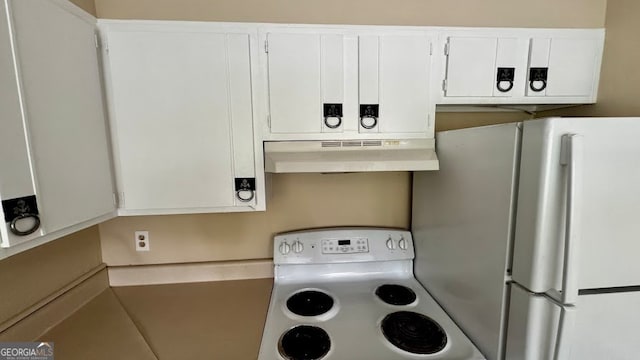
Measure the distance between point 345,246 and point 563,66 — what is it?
1.34 metres

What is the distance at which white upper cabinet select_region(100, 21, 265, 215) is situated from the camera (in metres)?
1.13

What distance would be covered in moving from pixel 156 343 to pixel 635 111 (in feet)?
7.24

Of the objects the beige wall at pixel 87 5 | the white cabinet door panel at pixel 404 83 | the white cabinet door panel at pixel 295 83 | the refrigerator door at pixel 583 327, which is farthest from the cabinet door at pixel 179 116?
the refrigerator door at pixel 583 327

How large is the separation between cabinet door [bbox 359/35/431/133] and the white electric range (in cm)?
62

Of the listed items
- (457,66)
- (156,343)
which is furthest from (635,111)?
(156,343)

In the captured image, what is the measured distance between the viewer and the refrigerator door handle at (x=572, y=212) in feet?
2.30

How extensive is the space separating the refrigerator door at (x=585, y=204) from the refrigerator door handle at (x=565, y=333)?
6 cm

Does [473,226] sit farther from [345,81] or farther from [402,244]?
[345,81]

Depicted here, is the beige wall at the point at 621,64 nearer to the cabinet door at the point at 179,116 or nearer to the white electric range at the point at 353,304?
the white electric range at the point at 353,304

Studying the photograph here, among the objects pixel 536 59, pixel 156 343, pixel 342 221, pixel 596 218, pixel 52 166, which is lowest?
pixel 156 343

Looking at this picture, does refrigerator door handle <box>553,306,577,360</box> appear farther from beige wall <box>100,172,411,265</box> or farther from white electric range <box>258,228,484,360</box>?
beige wall <box>100,172,411,265</box>

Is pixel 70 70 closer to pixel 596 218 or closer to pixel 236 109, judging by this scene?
pixel 236 109

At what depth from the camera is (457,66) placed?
126 cm

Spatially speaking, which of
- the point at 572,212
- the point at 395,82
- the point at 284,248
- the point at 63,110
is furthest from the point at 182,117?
the point at 572,212
